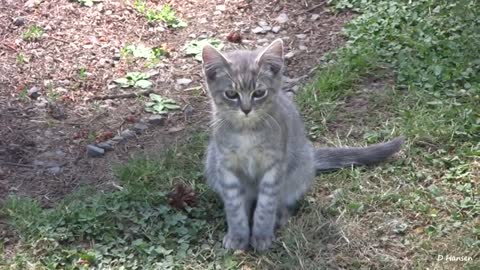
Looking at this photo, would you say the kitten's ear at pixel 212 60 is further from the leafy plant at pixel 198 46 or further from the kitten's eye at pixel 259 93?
the leafy plant at pixel 198 46

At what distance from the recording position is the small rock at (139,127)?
563cm

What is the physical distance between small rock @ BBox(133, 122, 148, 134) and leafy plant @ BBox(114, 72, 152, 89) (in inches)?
18.1

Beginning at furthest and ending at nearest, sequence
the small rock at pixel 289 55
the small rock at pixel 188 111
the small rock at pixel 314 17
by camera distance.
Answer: the small rock at pixel 314 17 < the small rock at pixel 289 55 < the small rock at pixel 188 111

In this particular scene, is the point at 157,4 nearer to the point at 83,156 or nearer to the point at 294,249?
the point at 83,156

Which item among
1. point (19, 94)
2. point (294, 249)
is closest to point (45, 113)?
point (19, 94)

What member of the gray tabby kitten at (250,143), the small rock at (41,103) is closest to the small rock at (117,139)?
the small rock at (41,103)

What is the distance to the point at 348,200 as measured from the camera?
490cm

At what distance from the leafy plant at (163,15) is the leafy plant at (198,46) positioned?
1.00 ft

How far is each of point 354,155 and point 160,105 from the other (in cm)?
149

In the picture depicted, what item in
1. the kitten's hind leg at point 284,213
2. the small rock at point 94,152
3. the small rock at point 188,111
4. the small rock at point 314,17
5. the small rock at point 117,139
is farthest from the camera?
the small rock at point 314,17

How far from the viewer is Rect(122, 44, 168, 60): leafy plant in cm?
636

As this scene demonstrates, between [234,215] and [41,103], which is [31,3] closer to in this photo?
[41,103]

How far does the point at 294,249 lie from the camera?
15.0 feet

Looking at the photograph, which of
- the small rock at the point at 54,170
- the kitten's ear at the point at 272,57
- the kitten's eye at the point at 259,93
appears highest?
the kitten's ear at the point at 272,57
